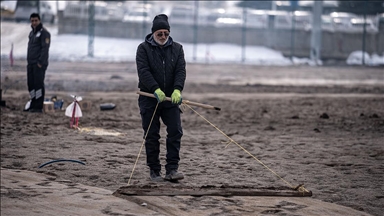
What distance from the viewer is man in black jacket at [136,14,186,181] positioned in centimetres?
923

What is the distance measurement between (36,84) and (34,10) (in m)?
19.4

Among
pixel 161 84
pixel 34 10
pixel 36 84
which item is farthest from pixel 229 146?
pixel 34 10

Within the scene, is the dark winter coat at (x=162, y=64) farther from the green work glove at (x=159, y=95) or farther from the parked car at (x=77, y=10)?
the parked car at (x=77, y=10)

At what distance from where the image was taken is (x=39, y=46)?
16.1 m

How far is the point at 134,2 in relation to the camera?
140 feet

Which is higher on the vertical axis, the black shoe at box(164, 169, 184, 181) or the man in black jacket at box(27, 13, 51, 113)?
the man in black jacket at box(27, 13, 51, 113)

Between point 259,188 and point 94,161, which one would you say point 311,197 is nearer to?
point 259,188

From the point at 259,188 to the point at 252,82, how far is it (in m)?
20.5

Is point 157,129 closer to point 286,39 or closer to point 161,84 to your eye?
point 161,84

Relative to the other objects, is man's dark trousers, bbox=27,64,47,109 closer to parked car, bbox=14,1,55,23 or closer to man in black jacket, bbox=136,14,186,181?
man in black jacket, bbox=136,14,186,181

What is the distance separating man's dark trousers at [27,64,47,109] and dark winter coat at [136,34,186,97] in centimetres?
A: 727

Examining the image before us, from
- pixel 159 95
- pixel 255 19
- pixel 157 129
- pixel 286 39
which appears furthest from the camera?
pixel 286 39

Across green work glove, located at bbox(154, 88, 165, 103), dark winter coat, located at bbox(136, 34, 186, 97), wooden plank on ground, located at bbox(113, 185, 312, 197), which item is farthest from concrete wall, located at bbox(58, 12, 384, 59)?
wooden plank on ground, located at bbox(113, 185, 312, 197)

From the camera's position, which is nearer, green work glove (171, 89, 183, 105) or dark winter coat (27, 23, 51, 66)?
green work glove (171, 89, 183, 105)
